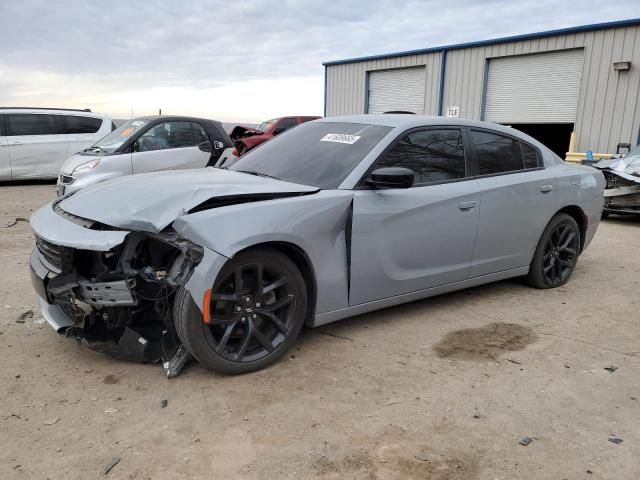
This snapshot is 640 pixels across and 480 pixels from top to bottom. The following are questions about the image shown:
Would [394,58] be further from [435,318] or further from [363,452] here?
[363,452]

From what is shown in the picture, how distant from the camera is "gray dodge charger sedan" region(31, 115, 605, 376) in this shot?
9.86 feet

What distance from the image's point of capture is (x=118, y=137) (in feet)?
28.6

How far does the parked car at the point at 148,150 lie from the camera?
812 cm

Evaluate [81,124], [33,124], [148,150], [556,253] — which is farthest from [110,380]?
[81,124]

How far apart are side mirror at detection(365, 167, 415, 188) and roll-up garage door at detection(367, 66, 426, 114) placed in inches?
587

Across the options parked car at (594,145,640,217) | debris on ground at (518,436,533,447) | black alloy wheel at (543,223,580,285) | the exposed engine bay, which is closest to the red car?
parked car at (594,145,640,217)

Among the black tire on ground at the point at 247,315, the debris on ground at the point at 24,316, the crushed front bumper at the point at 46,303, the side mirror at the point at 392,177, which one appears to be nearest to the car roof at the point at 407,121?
the side mirror at the point at 392,177

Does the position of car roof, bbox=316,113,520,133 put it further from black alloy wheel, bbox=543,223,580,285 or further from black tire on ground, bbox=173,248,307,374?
black tire on ground, bbox=173,248,307,374

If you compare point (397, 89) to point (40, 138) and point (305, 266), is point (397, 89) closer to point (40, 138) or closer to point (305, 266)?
point (40, 138)

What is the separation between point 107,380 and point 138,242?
827 mm

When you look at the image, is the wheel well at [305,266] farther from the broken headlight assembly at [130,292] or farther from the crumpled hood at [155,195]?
the broken headlight assembly at [130,292]

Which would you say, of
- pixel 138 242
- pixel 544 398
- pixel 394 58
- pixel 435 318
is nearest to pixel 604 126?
pixel 394 58

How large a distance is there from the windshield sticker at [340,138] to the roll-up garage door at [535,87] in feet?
40.6

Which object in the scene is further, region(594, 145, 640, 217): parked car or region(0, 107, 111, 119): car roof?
region(0, 107, 111, 119): car roof
